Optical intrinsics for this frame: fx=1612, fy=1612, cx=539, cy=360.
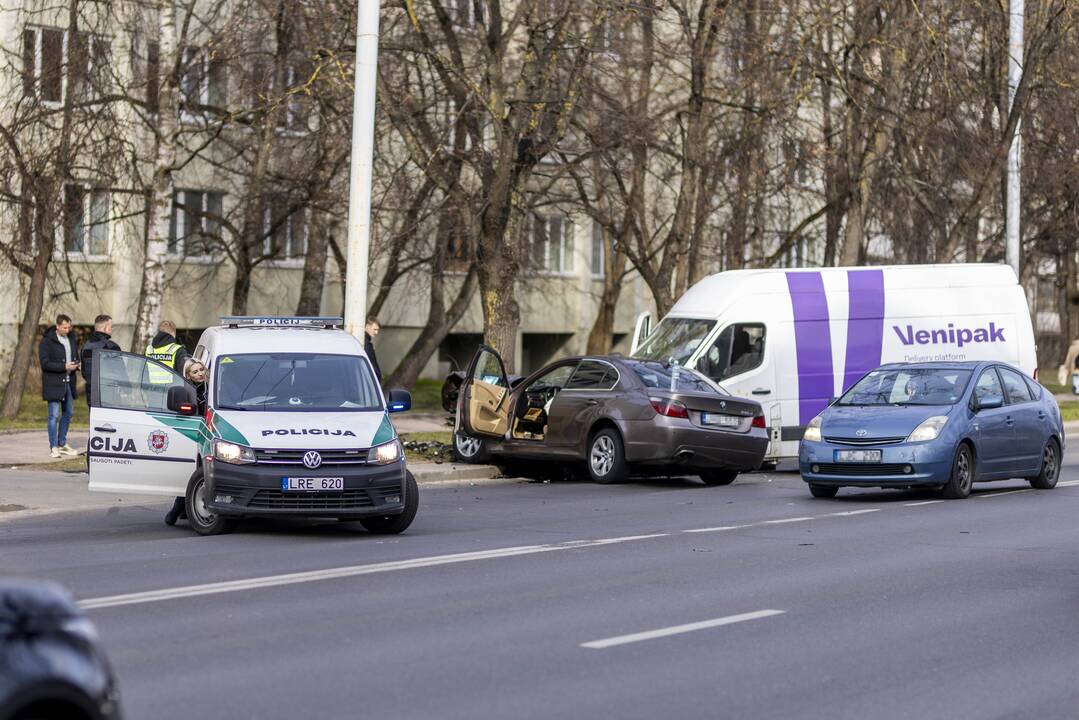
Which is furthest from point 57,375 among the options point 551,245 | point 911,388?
point 551,245

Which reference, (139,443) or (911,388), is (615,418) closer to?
(911,388)

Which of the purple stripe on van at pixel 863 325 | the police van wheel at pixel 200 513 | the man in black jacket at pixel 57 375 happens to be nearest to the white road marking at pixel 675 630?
the police van wheel at pixel 200 513

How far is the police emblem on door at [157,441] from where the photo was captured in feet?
46.3

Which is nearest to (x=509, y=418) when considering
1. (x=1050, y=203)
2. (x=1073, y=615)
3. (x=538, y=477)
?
(x=538, y=477)

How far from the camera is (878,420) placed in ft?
56.6

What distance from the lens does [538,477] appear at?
20766 millimetres

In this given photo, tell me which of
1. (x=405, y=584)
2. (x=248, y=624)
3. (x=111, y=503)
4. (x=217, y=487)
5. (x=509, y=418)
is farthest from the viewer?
(x=509, y=418)

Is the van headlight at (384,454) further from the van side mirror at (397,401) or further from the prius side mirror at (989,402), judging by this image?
the prius side mirror at (989,402)

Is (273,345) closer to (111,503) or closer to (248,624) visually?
(111,503)

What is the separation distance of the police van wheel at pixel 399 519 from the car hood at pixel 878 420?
215 inches

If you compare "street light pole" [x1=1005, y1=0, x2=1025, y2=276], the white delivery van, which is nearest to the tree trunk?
the white delivery van

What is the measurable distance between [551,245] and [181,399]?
3320cm

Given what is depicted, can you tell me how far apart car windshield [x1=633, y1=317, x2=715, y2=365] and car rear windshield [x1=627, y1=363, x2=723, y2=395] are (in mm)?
1757

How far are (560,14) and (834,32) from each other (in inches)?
368
